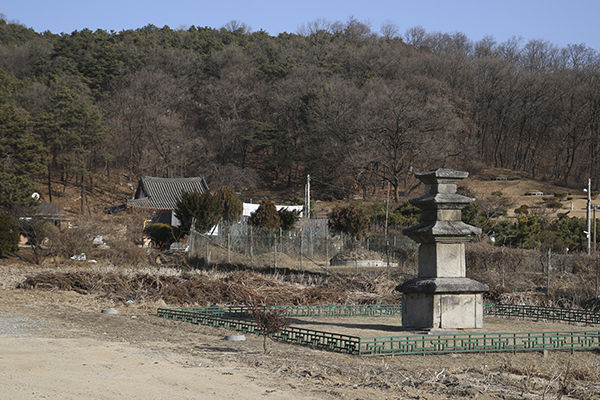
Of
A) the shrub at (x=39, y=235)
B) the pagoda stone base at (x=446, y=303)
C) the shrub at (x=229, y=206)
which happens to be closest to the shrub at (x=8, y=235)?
the shrub at (x=39, y=235)

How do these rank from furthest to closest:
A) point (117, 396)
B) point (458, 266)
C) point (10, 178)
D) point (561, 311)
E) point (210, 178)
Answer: point (210, 178)
point (10, 178)
point (561, 311)
point (458, 266)
point (117, 396)

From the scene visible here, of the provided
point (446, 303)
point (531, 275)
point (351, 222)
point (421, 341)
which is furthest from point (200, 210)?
point (421, 341)

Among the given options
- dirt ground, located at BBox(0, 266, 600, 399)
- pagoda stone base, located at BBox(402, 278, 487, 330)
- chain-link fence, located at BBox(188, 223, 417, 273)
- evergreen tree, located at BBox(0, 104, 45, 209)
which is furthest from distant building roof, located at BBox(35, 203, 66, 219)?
pagoda stone base, located at BBox(402, 278, 487, 330)

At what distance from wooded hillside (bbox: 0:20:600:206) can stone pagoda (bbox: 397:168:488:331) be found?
48.7m

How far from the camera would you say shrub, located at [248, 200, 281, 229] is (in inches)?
1608

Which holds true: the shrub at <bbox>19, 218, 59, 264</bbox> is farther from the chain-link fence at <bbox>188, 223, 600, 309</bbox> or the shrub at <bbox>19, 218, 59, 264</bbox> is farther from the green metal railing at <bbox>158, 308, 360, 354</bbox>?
the green metal railing at <bbox>158, 308, 360, 354</bbox>

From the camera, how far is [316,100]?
76125mm

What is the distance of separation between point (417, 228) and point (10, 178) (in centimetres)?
3745

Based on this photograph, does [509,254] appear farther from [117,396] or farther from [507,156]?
[507,156]

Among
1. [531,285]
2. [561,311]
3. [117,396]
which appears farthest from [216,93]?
[117,396]

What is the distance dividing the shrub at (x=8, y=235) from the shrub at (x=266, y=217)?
42.6ft

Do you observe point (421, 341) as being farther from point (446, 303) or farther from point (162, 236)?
point (162, 236)

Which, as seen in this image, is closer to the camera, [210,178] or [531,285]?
[531,285]

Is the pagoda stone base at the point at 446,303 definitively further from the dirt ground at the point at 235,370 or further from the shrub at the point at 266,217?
the shrub at the point at 266,217
